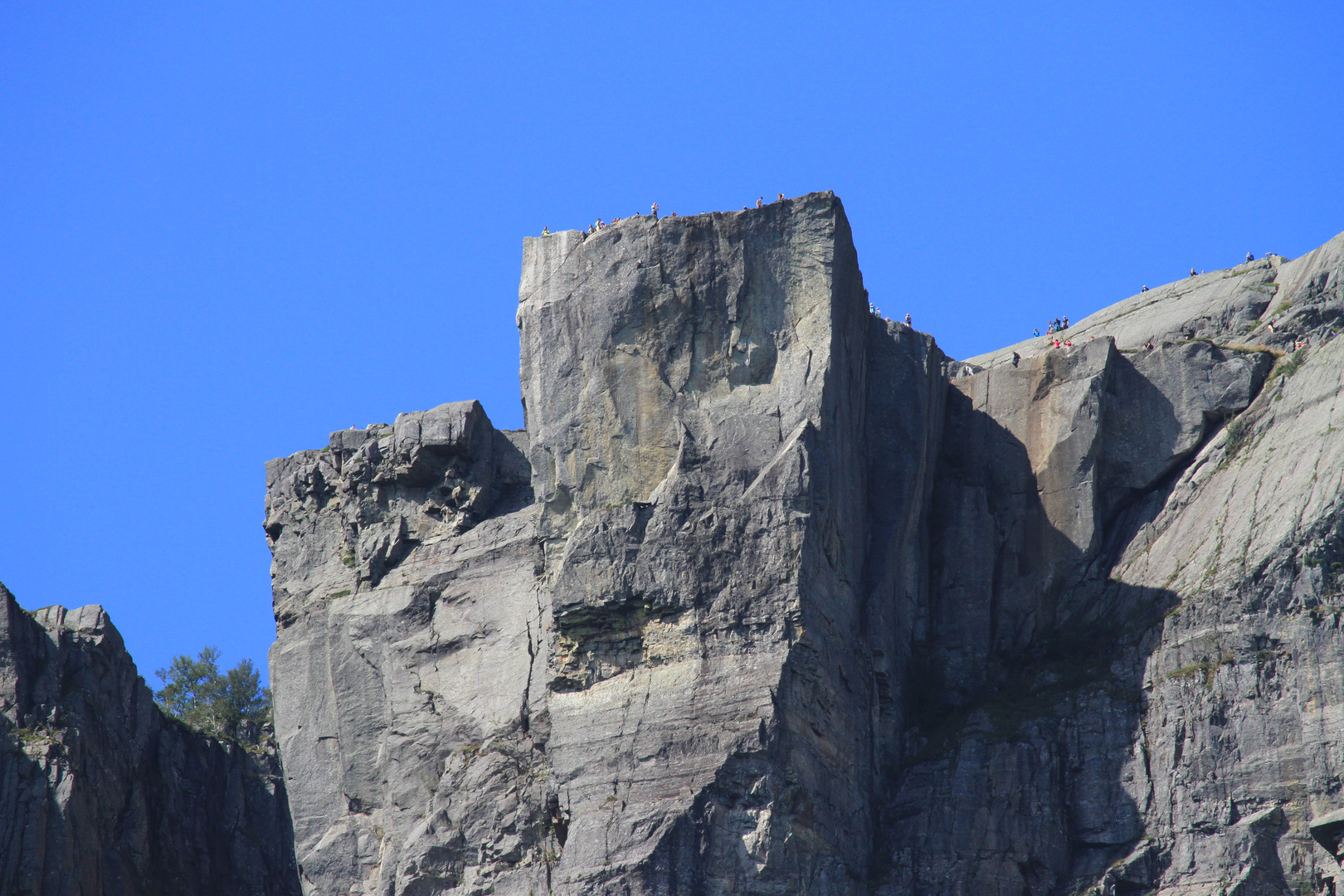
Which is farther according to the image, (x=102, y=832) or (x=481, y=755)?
(x=102, y=832)

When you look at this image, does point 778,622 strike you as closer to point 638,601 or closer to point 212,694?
point 638,601

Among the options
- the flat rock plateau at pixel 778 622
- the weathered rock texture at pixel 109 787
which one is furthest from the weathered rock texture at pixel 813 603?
the weathered rock texture at pixel 109 787

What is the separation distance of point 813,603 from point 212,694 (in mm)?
44634

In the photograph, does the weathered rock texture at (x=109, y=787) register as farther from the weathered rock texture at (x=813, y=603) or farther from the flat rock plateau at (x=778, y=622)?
the weathered rock texture at (x=813, y=603)

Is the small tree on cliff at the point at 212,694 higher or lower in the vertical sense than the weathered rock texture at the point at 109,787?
higher

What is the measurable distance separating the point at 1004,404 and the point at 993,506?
147 inches

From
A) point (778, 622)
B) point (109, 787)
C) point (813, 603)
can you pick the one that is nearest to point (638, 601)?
point (778, 622)

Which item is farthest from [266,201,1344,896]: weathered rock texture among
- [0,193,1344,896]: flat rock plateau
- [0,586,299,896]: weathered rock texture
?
[0,586,299,896]: weathered rock texture

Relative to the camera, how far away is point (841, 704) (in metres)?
58.1

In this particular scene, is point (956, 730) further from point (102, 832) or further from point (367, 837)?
point (102, 832)

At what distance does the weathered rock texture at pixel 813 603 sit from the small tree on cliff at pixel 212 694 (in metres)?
22.7

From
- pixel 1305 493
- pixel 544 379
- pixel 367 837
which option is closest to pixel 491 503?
pixel 544 379

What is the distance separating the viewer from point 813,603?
56906 millimetres

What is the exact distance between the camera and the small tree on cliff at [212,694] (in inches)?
3570
